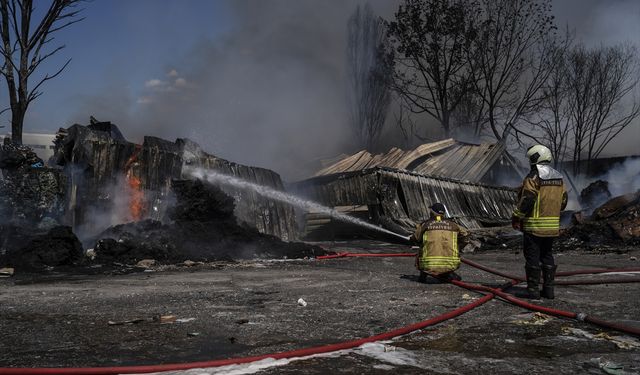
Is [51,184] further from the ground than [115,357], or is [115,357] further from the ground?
[51,184]

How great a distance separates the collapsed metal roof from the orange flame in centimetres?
868

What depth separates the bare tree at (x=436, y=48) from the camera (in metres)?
24.4

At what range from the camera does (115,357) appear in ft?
11.8

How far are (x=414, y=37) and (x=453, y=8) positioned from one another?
217 cm

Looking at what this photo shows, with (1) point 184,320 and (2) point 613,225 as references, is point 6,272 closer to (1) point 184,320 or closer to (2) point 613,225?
(1) point 184,320

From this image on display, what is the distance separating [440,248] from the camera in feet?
23.0

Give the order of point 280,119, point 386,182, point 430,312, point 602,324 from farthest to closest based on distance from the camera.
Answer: point 280,119, point 386,182, point 430,312, point 602,324

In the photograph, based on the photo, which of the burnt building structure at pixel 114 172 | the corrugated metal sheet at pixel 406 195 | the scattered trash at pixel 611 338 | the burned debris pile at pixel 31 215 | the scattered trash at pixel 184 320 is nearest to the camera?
the scattered trash at pixel 611 338

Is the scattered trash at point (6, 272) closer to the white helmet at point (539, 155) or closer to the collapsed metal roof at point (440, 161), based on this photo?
the white helmet at point (539, 155)

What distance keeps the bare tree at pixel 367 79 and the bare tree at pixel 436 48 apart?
2.05 m

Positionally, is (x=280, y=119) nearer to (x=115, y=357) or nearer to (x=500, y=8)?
(x=500, y=8)

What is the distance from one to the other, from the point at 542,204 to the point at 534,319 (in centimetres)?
163

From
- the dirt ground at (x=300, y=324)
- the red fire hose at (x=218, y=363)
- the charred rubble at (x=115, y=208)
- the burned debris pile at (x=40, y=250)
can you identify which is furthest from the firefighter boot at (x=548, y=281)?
the burned debris pile at (x=40, y=250)

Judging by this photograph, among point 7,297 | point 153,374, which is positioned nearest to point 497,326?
point 153,374
